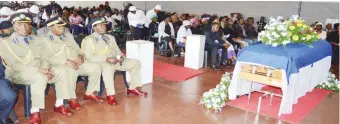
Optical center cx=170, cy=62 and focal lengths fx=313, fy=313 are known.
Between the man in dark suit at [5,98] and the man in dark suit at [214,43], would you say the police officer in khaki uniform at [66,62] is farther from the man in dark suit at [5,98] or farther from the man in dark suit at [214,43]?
the man in dark suit at [214,43]

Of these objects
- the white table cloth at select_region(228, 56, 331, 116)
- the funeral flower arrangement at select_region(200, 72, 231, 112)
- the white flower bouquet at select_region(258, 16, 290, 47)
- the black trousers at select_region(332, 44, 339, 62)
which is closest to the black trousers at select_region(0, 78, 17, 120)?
the funeral flower arrangement at select_region(200, 72, 231, 112)

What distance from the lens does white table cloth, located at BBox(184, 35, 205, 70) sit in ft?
22.4

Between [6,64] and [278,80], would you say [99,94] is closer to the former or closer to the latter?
[6,64]

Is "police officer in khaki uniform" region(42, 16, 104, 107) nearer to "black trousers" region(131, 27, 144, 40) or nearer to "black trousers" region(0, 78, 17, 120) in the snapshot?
"black trousers" region(0, 78, 17, 120)

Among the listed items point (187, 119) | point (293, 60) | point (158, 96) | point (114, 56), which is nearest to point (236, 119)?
point (187, 119)

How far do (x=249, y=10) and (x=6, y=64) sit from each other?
864cm

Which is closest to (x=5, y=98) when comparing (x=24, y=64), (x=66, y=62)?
(x=24, y=64)

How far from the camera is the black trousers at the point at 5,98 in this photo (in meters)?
3.34

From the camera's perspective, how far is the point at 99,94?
15.3 feet

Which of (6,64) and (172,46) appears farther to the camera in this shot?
(172,46)

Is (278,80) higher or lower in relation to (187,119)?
higher

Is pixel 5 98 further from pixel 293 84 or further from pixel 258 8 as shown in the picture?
pixel 258 8

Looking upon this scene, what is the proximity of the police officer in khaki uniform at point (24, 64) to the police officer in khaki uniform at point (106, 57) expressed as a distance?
0.77m

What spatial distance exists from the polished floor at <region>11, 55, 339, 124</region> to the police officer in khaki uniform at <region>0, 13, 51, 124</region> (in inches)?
13.4
